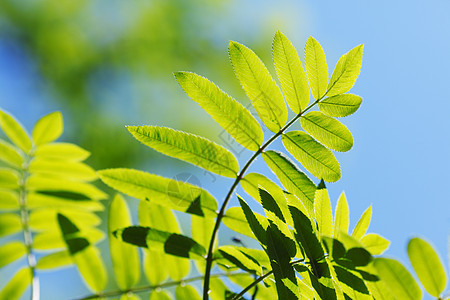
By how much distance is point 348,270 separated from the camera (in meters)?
0.95

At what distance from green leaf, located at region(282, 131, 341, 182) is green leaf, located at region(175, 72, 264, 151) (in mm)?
105

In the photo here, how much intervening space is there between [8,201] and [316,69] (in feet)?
4.63

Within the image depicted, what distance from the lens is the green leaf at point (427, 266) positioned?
793 millimetres

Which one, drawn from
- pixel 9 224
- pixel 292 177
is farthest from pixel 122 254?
pixel 292 177

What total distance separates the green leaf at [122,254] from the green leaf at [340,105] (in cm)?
81

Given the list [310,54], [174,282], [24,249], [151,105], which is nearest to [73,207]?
[24,249]

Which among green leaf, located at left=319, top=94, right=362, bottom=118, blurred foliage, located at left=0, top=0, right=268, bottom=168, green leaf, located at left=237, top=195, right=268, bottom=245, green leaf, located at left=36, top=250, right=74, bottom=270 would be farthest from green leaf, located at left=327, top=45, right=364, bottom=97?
blurred foliage, located at left=0, top=0, right=268, bottom=168

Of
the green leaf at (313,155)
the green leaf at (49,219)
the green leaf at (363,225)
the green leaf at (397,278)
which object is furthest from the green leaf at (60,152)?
the green leaf at (397,278)

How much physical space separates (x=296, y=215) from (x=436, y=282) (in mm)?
347

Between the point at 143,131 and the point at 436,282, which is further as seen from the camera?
the point at 143,131

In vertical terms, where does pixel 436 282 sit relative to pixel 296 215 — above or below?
below

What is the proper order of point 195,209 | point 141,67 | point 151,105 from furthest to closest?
point 141,67 < point 151,105 < point 195,209

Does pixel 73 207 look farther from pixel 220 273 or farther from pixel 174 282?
pixel 220 273

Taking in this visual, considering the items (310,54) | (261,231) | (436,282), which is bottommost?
(436,282)
